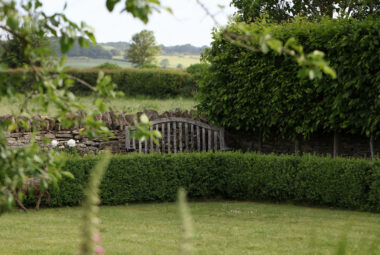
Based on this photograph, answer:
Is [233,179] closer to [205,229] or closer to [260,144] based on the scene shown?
[260,144]

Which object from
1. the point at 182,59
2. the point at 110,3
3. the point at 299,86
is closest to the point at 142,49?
the point at 182,59

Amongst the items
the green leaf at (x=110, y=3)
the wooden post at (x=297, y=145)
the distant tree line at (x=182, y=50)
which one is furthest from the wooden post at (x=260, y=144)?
the distant tree line at (x=182, y=50)

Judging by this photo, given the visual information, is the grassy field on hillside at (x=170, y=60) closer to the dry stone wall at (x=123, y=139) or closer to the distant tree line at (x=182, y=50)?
the distant tree line at (x=182, y=50)

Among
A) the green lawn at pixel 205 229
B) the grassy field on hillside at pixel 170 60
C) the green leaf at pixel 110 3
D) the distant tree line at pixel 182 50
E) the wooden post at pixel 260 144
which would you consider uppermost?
the distant tree line at pixel 182 50

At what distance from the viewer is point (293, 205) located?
8.77m

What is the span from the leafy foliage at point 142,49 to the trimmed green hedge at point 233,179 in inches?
1818

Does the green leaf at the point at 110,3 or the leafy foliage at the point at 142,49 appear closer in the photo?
the green leaf at the point at 110,3

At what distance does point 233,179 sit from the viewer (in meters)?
9.42

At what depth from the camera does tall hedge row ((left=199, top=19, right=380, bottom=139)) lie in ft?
26.6

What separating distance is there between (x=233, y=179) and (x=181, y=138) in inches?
74.4

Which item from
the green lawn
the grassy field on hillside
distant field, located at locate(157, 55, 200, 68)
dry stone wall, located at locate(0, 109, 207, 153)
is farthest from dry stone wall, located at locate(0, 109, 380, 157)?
distant field, located at locate(157, 55, 200, 68)

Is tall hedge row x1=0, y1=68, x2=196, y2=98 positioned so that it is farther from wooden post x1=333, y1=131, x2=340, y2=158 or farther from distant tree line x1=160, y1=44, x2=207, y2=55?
distant tree line x1=160, y1=44, x2=207, y2=55

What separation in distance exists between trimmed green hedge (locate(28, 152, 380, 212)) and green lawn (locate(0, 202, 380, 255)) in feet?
1.10

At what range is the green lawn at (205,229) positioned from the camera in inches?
223
